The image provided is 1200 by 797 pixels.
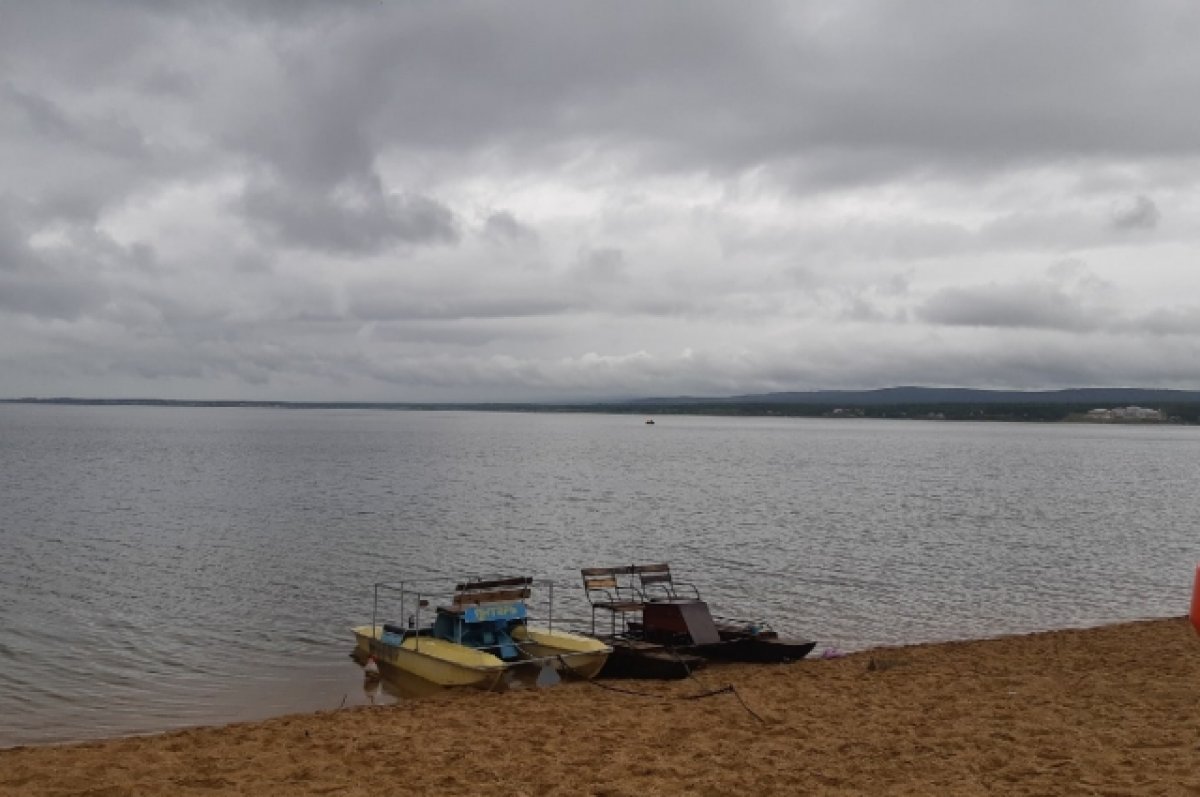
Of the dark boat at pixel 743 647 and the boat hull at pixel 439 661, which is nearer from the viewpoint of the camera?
the boat hull at pixel 439 661

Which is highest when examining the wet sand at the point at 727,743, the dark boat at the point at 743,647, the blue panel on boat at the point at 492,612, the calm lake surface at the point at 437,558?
the blue panel on boat at the point at 492,612

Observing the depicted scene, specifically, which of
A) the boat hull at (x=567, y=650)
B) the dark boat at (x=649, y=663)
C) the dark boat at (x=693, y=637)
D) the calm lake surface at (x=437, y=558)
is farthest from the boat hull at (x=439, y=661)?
the dark boat at (x=693, y=637)

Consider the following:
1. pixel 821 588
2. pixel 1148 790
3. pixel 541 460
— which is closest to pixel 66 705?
pixel 1148 790

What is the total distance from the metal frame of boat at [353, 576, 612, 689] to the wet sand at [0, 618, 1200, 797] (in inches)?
21.5

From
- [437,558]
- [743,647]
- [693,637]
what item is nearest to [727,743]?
[693,637]

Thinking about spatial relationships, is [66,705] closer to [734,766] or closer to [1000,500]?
[734,766]

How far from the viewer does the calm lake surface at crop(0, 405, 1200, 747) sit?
21.2 m

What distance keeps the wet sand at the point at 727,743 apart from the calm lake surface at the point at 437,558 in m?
3.72

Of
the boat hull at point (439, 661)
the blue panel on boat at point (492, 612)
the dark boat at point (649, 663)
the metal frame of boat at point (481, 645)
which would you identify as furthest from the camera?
the blue panel on boat at point (492, 612)

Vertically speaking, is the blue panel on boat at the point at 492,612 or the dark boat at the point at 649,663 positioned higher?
the blue panel on boat at the point at 492,612

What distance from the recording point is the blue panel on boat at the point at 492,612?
19.7m

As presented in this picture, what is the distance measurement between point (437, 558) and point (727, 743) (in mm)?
24534

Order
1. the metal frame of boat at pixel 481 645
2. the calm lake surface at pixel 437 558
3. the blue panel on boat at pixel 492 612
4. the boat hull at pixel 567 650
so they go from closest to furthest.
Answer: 1. the metal frame of boat at pixel 481 645
2. the boat hull at pixel 567 650
3. the blue panel on boat at pixel 492 612
4. the calm lake surface at pixel 437 558

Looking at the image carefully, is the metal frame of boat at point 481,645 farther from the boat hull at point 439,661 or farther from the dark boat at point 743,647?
the dark boat at point 743,647
